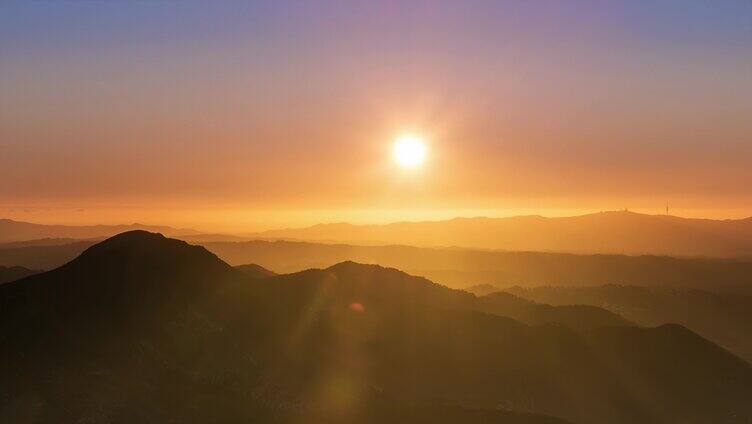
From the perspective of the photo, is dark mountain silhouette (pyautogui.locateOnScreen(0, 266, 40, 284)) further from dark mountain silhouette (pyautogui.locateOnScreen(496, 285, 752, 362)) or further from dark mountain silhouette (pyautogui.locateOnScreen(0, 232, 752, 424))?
dark mountain silhouette (pyautogui.locateOnScreen(496, 285, 752, 362))

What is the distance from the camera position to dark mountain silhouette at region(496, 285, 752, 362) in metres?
123

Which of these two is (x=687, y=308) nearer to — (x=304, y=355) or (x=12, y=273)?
(x=304, y=355)

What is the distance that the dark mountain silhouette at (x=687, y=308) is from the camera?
404 ft

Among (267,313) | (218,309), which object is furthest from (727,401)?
(218,309)

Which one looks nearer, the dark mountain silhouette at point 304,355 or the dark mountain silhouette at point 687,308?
the dark mountain silhouette at point 304,355

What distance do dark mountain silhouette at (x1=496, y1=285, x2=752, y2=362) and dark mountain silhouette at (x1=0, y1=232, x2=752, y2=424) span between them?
2018 inches

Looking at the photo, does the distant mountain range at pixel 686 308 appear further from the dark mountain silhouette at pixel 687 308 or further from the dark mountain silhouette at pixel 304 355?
the dark mountain silhouette at pixel 304 355

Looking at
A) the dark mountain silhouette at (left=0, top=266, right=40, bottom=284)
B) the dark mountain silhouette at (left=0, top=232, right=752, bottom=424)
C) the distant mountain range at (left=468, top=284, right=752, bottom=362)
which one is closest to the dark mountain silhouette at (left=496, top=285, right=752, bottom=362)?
the distant mountain range at (left=468, top=284, right=752, bottom=362)

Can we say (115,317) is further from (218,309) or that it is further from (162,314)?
(218,309)

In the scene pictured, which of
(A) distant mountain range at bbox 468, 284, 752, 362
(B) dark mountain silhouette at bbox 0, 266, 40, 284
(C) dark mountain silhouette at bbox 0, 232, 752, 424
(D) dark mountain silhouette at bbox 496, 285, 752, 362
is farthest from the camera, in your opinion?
(D) dark mountain silhouette at bbox 496, 285, 752, 362

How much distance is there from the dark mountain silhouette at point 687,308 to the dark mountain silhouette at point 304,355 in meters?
51.3

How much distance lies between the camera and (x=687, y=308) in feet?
462

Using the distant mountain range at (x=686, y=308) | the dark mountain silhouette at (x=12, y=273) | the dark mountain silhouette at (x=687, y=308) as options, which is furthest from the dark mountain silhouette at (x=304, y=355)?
the dark mountain silhouette at (x=12, y=273)

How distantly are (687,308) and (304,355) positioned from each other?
115633mm
